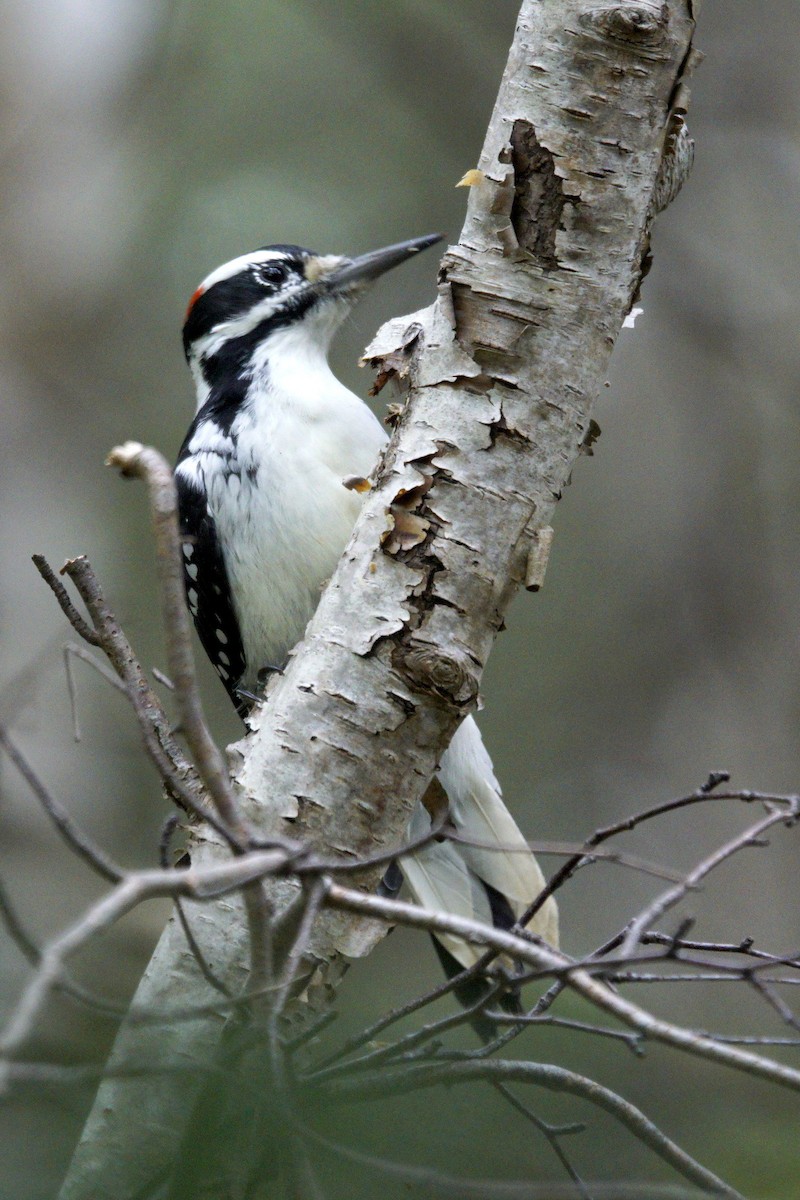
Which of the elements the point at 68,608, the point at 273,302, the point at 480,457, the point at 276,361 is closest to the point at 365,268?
the point at 273,302

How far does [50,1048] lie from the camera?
130cm

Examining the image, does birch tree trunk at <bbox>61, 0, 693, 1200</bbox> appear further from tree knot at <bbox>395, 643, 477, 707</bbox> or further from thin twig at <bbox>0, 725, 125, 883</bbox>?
thin twig at <bbox>0, 725, 125, 883</bbox>

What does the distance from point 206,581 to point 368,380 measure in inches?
122

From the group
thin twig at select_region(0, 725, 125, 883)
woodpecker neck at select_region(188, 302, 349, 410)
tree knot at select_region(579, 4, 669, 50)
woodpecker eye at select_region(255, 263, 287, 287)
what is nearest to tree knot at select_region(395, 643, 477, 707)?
thin twig at select_region(0, 725, 125, 883)

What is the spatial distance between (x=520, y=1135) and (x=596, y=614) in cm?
464

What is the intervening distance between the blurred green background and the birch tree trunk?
3.06m

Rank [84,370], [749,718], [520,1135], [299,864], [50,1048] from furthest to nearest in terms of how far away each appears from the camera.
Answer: [84,370] < [749,718] < [520,1135] < [50,1048] < [299,864]

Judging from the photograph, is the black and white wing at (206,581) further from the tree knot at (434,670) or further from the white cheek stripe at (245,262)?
the tree knot at (434,670)

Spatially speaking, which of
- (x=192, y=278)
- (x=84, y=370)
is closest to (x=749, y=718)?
(x=192, y=278)

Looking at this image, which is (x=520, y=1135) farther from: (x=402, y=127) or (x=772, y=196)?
(x=402, y=127)

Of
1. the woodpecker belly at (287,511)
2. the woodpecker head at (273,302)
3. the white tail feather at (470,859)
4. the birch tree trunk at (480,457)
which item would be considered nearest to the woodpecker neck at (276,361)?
the woodpecker head at (273,302)

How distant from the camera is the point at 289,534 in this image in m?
2.80

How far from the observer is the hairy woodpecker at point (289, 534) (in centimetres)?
280

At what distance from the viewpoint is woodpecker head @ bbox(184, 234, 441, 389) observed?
3303 millimetres
